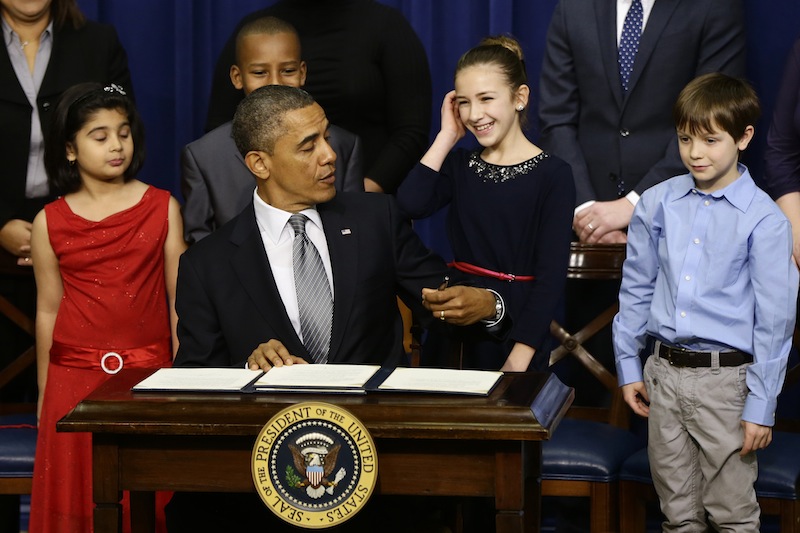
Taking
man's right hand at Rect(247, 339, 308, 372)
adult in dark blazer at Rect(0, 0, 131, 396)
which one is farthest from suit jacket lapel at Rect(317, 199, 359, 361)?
adult in dark blazer at Rect(0, 0, 131, 396)

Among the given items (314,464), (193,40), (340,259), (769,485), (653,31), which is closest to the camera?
(314,464)

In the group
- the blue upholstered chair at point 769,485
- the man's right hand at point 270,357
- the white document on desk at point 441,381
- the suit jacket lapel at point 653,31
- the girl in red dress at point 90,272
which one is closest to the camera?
the white document on desk at point 441,381

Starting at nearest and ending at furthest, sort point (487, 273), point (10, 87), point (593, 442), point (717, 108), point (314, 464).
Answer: point (314, 464) < point (717, 108) < point (487, 273) < point (593, 442) < point (10, 87)

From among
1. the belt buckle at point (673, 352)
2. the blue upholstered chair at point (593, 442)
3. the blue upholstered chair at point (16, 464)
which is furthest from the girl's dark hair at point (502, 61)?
the blue upholstered chair at point (16, 464)

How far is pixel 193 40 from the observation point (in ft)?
16.1

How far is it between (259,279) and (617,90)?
57.3 inches

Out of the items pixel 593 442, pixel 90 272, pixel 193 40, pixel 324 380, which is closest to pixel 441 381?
pixel 324 380

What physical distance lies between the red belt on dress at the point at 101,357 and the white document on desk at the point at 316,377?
1011mm

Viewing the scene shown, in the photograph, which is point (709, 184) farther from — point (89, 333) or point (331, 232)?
point (89, 333)

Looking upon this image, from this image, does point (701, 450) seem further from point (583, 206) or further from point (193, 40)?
point (193, 40)

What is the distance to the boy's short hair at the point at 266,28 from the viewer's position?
378 cm

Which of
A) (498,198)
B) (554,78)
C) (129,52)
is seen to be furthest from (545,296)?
(129,52)

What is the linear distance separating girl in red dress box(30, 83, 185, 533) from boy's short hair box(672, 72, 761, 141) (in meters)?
1.50

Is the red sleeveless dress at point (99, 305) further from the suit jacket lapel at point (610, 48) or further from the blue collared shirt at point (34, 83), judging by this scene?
the suit jacket lapel at point (610, 48)
